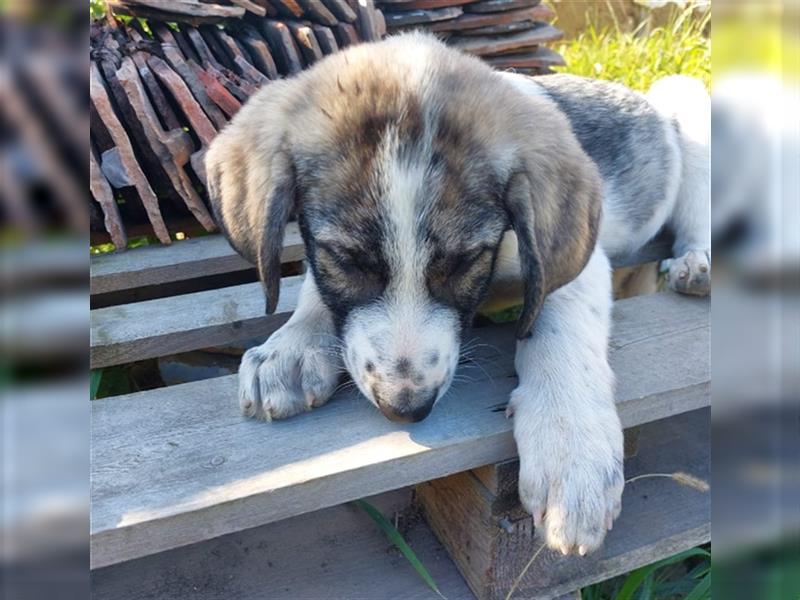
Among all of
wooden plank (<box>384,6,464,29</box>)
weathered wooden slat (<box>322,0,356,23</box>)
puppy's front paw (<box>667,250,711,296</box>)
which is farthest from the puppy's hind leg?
weathered wooden slat (<box>322,0,356,23</box>)

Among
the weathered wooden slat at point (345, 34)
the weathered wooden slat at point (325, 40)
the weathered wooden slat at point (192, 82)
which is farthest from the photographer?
the weathered wooden slat at point (345, 34)

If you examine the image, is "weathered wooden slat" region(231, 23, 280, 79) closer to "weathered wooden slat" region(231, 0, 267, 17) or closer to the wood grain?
"weathered wooden slat" region(231, 0, 267, 17)

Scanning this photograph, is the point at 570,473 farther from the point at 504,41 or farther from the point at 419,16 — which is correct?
the point at 504,41

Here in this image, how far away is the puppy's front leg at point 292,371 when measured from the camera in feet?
7.84

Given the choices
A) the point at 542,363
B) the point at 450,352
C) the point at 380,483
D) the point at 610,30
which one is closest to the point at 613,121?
the point at 542,363

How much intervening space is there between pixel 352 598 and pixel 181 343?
1.27 metres

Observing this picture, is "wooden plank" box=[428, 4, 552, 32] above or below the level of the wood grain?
above

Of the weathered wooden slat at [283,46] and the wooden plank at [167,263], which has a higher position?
the weathered wooden slat at [283,46]

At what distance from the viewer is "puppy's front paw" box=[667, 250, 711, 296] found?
3234 mm

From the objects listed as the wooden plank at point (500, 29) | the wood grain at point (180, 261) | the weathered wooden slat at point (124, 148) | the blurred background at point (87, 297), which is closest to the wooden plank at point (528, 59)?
the wooden plank at point (500, 29)

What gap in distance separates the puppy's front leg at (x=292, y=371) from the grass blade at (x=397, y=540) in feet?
1.54

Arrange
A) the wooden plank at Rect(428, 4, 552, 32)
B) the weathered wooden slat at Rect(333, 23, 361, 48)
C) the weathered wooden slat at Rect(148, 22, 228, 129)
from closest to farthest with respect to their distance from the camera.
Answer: the weathered wooden slat at Rect(148, 22, 228, 129), the weathered wooden slat at Rect(333, 23, 361, 48), the wooden plank at Rect(428, 4, 552, 32)

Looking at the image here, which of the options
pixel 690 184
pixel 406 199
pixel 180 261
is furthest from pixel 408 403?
pixel 690 184

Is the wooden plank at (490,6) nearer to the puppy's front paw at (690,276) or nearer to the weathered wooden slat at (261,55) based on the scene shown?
the weathered wooden slat at (261,55)
